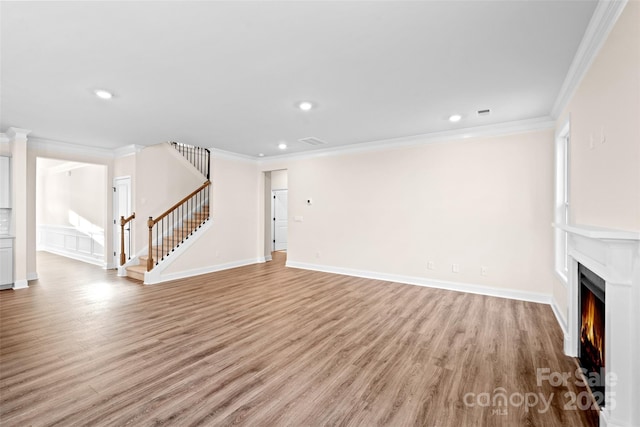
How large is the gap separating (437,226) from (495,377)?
3.12m

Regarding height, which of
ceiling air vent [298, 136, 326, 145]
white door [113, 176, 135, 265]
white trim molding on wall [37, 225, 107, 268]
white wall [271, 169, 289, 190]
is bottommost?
white trim molding on wall [37, 225, 107, 268]

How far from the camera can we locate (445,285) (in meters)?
5.14

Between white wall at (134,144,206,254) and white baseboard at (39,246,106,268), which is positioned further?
white baseboard at (39,246,106,268)

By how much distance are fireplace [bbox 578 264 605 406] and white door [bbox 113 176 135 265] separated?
299 inches

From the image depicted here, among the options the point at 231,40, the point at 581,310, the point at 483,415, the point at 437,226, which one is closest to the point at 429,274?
the point at 437,226

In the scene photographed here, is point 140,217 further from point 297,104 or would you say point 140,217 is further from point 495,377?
point 495,377

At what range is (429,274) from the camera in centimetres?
530

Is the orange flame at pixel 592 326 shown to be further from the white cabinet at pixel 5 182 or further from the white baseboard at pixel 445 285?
the white cabinet at pixel 5 182

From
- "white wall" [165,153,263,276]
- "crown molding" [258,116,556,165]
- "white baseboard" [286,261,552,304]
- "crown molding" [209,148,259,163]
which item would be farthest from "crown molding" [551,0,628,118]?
"white wall" [165,153,263,276]

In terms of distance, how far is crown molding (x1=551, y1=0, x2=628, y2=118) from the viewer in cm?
191

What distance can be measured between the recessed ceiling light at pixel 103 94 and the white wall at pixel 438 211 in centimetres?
402

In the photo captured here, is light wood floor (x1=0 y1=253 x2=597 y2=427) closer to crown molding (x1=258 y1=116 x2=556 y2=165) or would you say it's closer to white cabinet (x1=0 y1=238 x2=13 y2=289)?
white cabinet (x1=0 y1=238 x2=13 y2=289)

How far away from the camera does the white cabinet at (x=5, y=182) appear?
204 inches

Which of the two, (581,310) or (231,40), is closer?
(231,40)
